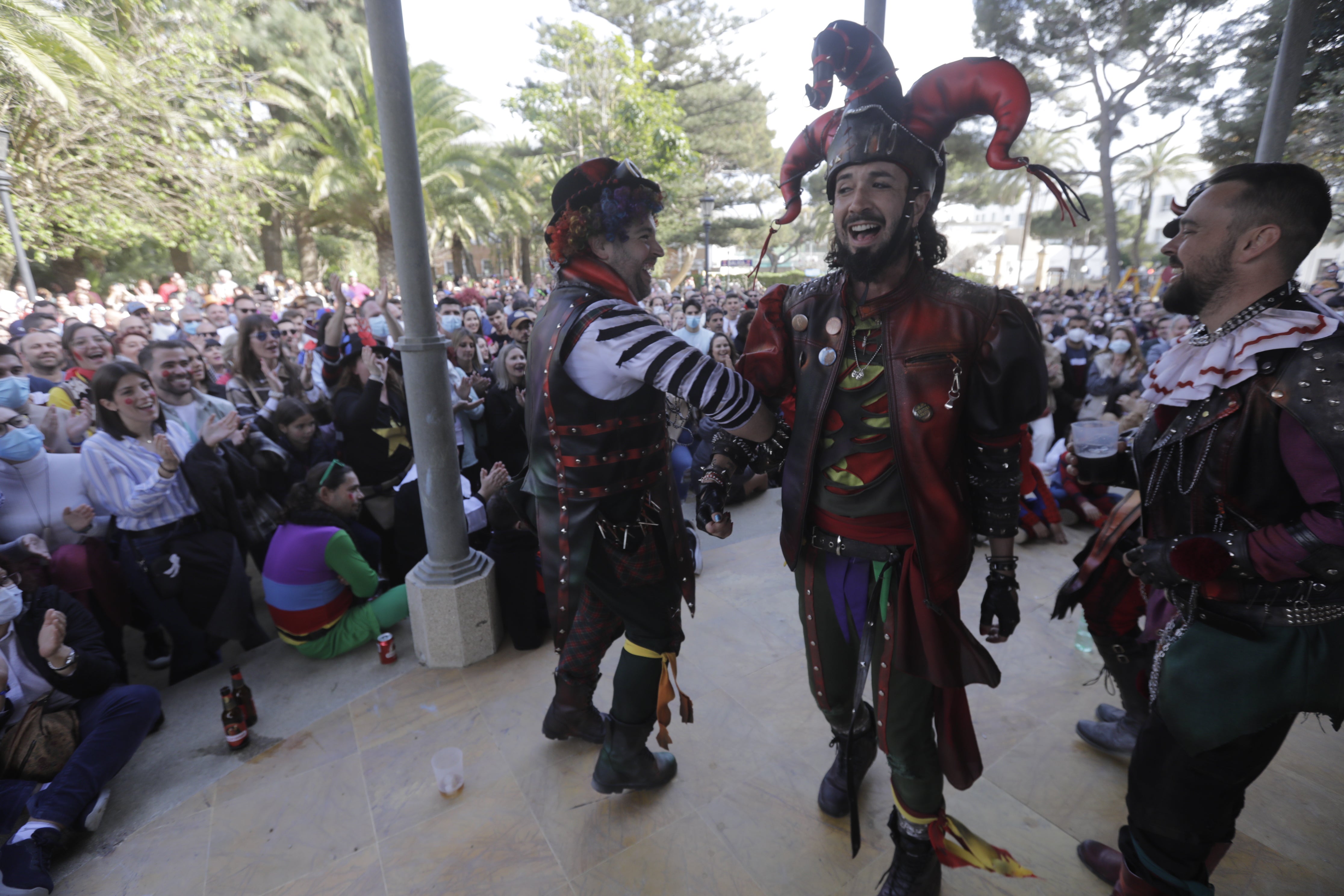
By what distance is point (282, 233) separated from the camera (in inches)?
969

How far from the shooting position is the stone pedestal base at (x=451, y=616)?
3.44 meters

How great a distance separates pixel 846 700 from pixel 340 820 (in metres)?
2.02

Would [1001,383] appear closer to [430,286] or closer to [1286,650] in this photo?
[1286,650]

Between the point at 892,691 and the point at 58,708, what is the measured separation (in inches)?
129

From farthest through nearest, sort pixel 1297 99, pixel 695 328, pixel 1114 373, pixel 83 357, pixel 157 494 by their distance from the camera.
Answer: pixel 695 328 → pixel 1114 373 → pixel 83 357 → pixel 1297 99 → pixel 157 494

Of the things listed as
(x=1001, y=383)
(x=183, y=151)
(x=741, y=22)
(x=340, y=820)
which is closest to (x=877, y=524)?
(x=1001, y=383)

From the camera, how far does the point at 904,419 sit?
1.85 meters

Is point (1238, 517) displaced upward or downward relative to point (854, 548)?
upward

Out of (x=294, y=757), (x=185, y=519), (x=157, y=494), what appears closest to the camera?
(x=294, y=757)

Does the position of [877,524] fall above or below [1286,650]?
above

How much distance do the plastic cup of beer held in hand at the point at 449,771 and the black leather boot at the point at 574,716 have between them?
377mm

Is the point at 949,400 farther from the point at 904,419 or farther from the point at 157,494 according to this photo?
the point at 157,494

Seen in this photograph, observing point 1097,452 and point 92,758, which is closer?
point 1097,452

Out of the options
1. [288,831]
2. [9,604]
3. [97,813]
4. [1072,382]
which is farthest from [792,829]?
[1072,382]
